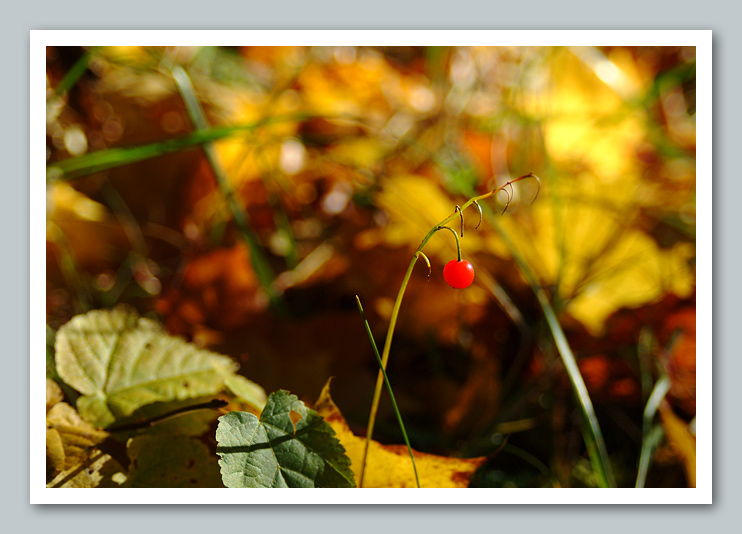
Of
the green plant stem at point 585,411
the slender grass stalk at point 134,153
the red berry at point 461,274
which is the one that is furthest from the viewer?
the slender grass stalk at point 134,153

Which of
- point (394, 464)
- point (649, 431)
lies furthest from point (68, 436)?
point (649, 431)

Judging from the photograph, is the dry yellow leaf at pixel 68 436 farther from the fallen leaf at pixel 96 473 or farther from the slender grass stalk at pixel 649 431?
the slender grass stalk at pixel 649 431

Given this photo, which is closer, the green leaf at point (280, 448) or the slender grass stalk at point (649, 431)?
the green leaf at point (280, 448)

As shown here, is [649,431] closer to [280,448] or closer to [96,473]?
[280,448]

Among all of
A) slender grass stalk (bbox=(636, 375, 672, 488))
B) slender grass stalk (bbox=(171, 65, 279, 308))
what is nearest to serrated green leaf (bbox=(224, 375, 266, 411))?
slender grass stalk (bbox=(171, 65, 279, 308))

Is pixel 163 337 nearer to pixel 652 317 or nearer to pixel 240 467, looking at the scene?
pixel 240 467

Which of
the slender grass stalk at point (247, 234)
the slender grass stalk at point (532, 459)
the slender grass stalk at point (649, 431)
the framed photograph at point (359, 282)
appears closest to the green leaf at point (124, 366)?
the framed photograph at point (359, 282)

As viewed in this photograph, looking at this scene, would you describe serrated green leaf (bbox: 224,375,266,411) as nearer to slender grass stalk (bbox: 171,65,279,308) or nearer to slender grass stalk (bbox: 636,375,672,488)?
slender grass stalk (bbox: 171,65,279,308)

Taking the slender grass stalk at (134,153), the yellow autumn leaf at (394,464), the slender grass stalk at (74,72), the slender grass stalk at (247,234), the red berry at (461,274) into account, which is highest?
the slender grass stalk at (74,72)
